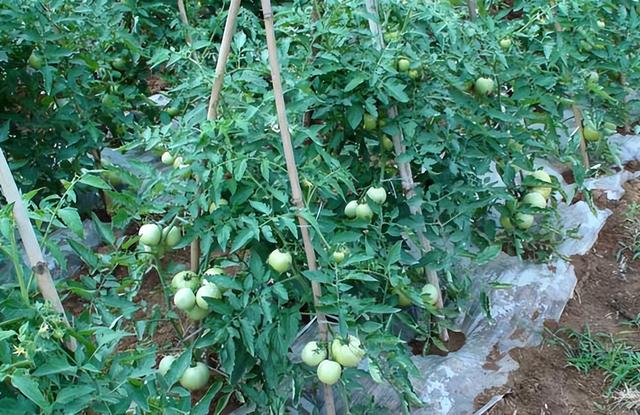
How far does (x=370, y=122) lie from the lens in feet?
6.86

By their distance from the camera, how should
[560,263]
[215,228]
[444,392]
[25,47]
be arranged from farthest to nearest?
1. [560,263]
2. [25,47]
3. [444,392]
4. [215,228]

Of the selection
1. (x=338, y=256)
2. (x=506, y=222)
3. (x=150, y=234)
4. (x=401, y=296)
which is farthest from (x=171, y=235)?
(x=506, y=222)

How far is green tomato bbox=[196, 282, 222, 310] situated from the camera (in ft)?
Answer: 5.45

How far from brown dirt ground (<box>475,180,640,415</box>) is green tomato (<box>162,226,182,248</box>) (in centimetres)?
106

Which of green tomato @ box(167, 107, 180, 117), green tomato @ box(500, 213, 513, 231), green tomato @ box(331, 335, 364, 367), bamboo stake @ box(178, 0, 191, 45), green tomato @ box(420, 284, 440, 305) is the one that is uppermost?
bamboo stake @ box(178, 0, 191, 45)

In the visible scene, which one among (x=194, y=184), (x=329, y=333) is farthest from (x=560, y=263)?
(x=194, y=184)

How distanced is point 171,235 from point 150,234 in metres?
0.06

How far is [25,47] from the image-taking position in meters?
2.39

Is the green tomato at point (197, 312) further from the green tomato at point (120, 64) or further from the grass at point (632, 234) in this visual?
the grass at point (632, 234)

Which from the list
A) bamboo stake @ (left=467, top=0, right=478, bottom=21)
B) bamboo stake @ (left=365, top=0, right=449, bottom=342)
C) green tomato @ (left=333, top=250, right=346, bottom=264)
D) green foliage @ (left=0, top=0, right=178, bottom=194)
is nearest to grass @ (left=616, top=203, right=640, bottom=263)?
bamboo stake @ (left=365, top=0, right=449, bottom=342)

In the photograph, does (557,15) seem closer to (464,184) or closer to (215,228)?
(464,184)

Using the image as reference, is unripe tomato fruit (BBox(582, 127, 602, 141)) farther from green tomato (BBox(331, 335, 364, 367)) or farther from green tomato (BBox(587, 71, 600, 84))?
green tomato (BBox(331, 335, 364, 367))

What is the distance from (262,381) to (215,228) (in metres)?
0.44

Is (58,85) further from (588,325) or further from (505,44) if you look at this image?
(588,325)
